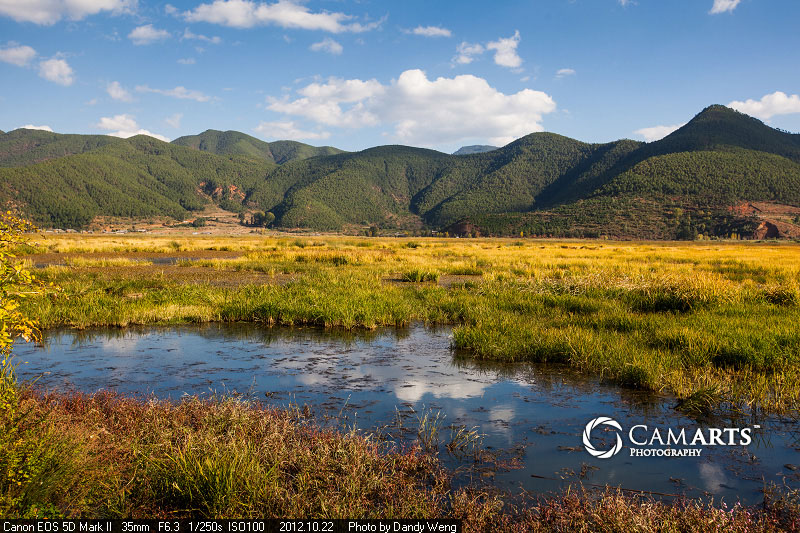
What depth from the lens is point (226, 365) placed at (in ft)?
29.9

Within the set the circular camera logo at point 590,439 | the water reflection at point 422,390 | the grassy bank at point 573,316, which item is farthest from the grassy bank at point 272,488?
the grassy bank at point 573,316

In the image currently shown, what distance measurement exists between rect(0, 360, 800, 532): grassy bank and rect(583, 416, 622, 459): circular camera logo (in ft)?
3.20

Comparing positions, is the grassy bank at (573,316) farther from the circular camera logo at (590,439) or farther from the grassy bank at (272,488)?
the grassy bank at (272,488)

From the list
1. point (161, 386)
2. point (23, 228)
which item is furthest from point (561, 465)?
point (161, 386)

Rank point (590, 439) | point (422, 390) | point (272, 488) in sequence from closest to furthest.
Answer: point (272, 488) < point (590, 439) < point (422, 390)

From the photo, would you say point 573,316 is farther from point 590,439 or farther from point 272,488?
point 272,488

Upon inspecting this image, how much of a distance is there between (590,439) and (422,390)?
2809 millimetres

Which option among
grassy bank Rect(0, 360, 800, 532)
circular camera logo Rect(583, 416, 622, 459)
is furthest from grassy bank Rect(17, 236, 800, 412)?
grassy bank Rect(0, 360, 800, 532)

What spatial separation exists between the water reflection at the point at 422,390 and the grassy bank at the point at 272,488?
0.56 m

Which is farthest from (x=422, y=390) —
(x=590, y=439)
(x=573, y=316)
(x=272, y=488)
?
(x=573, y=316)

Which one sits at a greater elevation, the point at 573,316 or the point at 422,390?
the point at 573,316

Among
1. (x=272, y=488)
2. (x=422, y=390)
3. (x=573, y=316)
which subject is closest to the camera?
(x=272, y=488)

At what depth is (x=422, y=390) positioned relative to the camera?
7.71m

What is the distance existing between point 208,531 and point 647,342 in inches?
351
